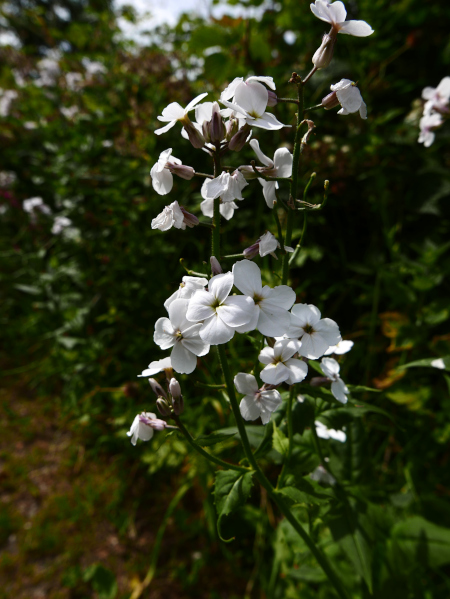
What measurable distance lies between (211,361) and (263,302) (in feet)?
6.33

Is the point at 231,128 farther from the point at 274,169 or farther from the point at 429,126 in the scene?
the point at 429,126

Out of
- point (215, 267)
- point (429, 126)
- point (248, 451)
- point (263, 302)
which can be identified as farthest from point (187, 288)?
point (429, 126)

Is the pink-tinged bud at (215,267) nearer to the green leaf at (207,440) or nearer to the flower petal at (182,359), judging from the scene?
the flower petal at (182,359)

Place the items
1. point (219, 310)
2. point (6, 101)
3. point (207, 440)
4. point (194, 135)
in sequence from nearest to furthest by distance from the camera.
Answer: point (219, 310), point (194, 135), point (207, 440), point (6, 101)

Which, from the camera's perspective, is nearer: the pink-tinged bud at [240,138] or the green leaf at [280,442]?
the pink-tinged bud at [240,138]

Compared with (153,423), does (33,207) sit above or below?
below

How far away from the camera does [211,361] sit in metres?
2.83

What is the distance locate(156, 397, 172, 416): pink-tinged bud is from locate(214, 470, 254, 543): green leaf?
237 millimetres

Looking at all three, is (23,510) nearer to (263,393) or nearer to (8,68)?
(263,393)

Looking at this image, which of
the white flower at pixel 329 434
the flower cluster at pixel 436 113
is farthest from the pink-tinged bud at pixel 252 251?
the flower cluster at pixel 436 113

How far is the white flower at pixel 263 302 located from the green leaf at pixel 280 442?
50 centimetres

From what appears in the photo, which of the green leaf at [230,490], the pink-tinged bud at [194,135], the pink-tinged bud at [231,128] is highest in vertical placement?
the pink-tinged bud at [231,128]

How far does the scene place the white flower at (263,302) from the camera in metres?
0.91

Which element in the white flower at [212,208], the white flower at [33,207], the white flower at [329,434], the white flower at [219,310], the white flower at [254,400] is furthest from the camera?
the white flower at [33,207]
